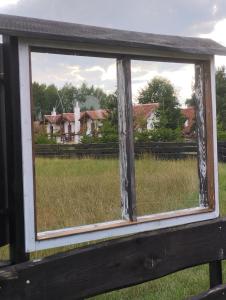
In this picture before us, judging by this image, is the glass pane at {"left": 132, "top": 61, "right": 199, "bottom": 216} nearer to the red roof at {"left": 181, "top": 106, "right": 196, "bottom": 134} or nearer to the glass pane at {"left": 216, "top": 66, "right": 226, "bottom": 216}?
the red roof at {"left": 181, "top": 106, "right": 196, "bottom": 134}

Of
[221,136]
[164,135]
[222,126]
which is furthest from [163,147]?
[222,126]

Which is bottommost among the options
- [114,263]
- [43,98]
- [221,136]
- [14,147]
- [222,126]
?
[114,263]

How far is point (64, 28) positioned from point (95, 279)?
49.5 inches

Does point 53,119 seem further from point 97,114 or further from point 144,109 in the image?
point 144,109

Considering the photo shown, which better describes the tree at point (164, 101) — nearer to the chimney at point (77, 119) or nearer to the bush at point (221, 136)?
the chimney at point (77, 119)

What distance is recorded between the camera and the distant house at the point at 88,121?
2.75 m

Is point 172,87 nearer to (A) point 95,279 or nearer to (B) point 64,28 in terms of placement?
(B) point 64,28

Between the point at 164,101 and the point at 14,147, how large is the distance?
1.27 meters

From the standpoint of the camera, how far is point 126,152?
2896mm

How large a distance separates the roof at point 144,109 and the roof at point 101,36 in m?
0.41

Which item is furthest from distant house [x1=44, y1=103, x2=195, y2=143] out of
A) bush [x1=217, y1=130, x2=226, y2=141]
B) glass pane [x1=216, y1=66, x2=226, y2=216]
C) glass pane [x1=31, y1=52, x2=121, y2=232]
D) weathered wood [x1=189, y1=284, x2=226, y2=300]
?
bush [x1=217, y1=130, x2=226, y2=141]

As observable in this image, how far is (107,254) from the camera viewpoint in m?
2.21

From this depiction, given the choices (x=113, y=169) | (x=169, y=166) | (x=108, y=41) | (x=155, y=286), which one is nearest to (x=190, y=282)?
(x=155, y=286)

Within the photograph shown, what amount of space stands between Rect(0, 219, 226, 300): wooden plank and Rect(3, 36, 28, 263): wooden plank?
382mm
